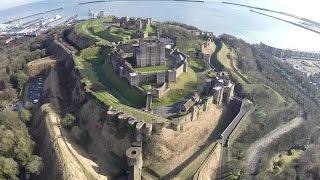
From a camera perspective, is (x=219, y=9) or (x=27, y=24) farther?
(x=219, y=9)

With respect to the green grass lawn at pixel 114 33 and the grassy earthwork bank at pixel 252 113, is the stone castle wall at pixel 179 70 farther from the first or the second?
the green grass lawn at pixel 114 33

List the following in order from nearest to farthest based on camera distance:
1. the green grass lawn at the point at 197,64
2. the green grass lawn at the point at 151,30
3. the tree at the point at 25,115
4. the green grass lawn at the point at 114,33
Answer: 1. the tree at the point at 25,115
2. the green grass lawn at the point at 197,64
3. the green grass lawn at the point at 114,33
4. the green grass lawn at the point at 151,30

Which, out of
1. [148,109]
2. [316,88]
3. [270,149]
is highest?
[148,109]

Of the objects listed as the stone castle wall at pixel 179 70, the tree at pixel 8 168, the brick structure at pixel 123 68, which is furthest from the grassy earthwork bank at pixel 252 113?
the tree at pixel 8 168

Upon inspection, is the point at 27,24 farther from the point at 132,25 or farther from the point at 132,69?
the point at 132,69

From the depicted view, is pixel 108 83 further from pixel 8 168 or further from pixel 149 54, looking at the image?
pixel 8 168

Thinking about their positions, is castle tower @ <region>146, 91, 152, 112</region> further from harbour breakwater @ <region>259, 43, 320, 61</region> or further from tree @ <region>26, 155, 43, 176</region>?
harbour breakwater @ <region>259, 43, 320, 61</region>

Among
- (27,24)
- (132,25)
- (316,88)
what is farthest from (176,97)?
(27,24)
